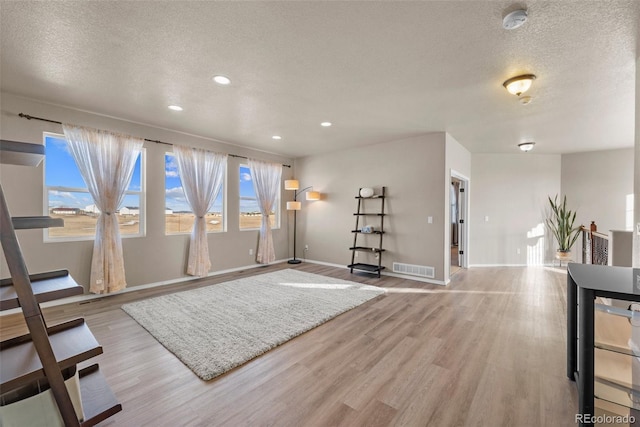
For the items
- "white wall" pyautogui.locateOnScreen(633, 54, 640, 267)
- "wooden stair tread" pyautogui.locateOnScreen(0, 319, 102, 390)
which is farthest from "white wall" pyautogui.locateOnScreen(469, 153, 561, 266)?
"wooden stair tread" pyautogui.locateOnScreen(0, 319, 102, 390)

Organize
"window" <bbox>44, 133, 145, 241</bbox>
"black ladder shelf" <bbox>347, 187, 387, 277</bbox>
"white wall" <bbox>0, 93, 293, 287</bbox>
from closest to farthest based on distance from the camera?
"white wall" <bbox>0, 93, 293, 287</bbox> < "window" <bbox>44, 133, 145, 241</bbox> < "black ladder shelf" <bbox>347, 187, 387, 277</bbox>

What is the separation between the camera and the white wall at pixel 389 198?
15.3 feet

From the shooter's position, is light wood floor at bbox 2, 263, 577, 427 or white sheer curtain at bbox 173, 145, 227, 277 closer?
light wood floor at bbox 2, 263, 577, 427

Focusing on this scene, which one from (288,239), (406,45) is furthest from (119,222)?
(406,45)

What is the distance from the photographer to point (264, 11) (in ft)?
5.93

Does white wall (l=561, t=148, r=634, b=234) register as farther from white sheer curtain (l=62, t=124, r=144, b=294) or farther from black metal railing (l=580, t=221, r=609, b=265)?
white sheer curtain (l=62, t=124, r=144, b=294)

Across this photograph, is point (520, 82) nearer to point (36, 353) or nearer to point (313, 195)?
point (36, 353)

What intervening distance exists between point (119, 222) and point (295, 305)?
118 inches

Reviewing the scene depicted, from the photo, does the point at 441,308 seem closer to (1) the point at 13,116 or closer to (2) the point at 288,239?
(2) the point at 288,239

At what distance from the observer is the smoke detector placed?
5.70ft

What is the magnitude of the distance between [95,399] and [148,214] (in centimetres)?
333

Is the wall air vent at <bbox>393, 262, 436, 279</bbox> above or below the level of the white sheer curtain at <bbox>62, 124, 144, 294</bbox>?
below

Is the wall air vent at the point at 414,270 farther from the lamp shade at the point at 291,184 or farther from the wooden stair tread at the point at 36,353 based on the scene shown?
the wooden stair tread at the point at 36,353

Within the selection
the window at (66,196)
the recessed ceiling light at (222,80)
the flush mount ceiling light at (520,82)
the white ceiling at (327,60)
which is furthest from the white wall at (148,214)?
the flush mount ceiling light at (520,82)
